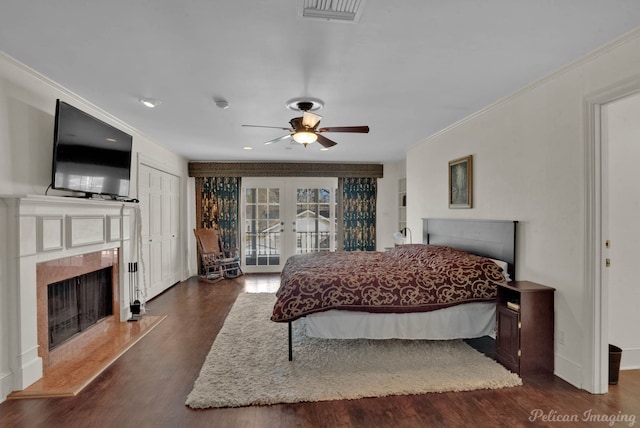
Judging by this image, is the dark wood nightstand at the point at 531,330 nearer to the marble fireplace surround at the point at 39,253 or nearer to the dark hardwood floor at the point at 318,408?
the dark hardwood floor at the point at 318,408

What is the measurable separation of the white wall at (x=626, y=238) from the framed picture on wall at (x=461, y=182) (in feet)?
4.14

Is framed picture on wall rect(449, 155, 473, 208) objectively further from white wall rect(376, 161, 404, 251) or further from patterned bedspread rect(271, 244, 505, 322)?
white wall rect(376, 161, 404, 251)

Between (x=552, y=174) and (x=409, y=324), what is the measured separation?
1.68 m

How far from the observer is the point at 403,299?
2.79 metres

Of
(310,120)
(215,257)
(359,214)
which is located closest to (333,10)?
(310,120)

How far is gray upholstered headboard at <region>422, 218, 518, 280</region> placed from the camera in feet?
9.92

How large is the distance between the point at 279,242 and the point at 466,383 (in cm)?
491

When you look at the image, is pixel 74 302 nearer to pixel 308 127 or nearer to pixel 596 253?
pixel 308 127

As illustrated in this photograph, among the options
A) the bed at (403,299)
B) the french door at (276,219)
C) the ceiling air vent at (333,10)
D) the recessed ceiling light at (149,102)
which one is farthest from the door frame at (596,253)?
the french door at (276,219)

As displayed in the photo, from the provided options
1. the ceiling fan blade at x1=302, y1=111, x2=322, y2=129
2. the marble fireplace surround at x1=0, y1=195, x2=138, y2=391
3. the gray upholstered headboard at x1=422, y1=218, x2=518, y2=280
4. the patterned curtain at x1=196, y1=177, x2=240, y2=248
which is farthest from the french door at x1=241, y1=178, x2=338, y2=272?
the ceiling fan blade at x1=302, y1=111, x2=322, y2=129

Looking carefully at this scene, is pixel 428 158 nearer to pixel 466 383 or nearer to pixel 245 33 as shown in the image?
pixel 466 383

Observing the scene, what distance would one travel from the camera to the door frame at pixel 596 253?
2258mm

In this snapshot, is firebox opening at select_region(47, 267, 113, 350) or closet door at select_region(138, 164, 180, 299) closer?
firebox opening at select_region(47, 267, 113, 350)

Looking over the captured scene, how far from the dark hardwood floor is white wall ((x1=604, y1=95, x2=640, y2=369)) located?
0.28 meters
